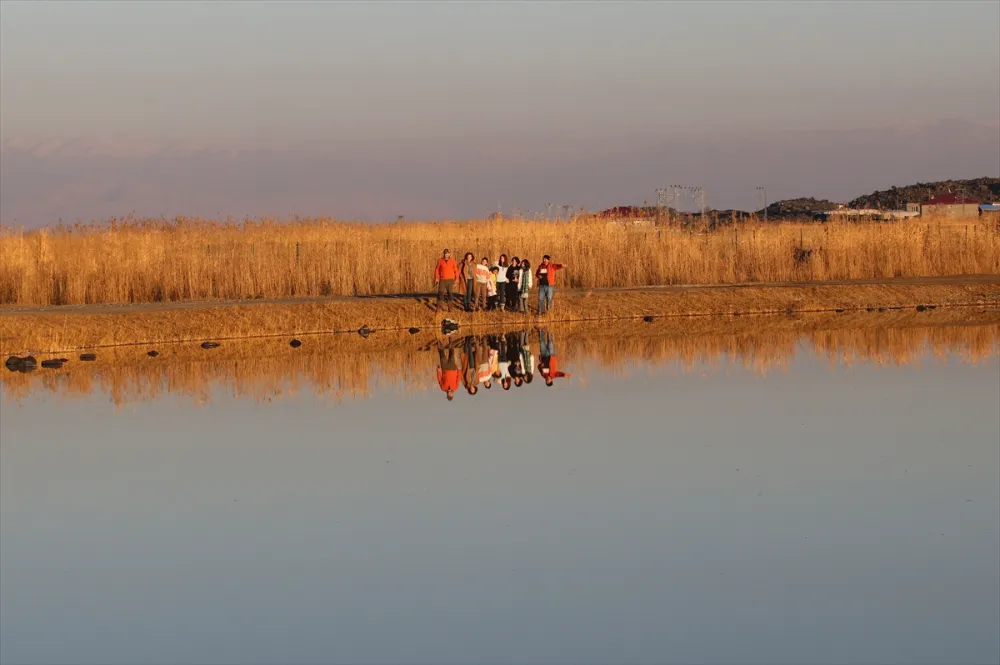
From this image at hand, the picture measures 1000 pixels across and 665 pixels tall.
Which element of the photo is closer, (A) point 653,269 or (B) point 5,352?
(B) point 5,352

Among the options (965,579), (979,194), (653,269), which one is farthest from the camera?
(979,194)

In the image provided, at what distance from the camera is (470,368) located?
23.0m

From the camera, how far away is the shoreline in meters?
26.7

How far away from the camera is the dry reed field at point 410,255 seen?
1230 inches

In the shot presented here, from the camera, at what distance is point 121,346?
26.8m

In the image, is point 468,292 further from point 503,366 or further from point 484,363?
point 503,366

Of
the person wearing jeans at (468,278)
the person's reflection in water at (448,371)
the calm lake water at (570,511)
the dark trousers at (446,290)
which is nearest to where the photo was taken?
the calm lake water at (570,511)

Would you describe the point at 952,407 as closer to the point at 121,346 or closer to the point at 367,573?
the point at 367,573

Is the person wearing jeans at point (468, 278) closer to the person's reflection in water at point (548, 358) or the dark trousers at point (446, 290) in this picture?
the dark trousers at point (446, 290)

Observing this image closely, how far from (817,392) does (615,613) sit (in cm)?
1070

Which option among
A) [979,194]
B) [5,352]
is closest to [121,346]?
[5,352]

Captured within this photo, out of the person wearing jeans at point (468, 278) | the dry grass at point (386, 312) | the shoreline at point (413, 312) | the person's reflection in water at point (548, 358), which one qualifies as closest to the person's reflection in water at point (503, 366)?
the person's reflection in water at point (548, 358)

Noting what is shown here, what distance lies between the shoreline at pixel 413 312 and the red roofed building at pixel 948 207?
1236 inches

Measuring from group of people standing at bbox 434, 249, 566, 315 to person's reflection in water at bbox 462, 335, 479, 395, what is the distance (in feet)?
Answer: 8.04
